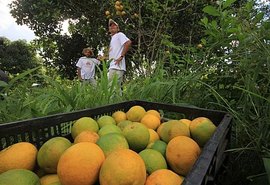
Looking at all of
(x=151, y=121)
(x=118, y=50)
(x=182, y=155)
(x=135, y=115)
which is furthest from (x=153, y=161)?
(x=118, y=50)

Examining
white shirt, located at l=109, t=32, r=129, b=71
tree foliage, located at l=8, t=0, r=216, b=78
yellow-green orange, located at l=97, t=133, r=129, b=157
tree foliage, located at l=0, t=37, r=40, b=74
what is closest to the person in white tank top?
white shirt, located at l=109, t=32, r=129, b=71

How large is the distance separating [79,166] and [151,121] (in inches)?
26.3

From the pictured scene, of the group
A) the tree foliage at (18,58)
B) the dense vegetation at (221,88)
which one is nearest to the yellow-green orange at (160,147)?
the dense vegetation at (221,88)

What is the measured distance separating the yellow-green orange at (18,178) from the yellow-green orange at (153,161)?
0.35 m

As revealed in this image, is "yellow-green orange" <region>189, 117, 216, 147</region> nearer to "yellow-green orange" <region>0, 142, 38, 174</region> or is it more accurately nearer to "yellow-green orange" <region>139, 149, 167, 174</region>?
"yellow-green orange" <region>139, 149, 167, 174</region>

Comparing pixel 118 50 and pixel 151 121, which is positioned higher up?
pixel 118 50

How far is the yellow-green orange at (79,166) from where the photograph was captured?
0.75 meters

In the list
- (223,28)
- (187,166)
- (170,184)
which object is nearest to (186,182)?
(170,184)

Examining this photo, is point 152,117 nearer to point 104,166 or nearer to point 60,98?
Result: point 104,166

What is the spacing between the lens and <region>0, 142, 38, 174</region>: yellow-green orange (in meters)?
0.92

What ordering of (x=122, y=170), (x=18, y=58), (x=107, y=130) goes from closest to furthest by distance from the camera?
(x=122, y=170)
(x=107, y=130)
(x=18, y=58)

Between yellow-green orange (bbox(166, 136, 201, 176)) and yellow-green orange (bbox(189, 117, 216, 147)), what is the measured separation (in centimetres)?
15

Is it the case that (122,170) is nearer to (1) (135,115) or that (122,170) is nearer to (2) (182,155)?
(2) (182,155)

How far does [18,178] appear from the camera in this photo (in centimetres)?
77
